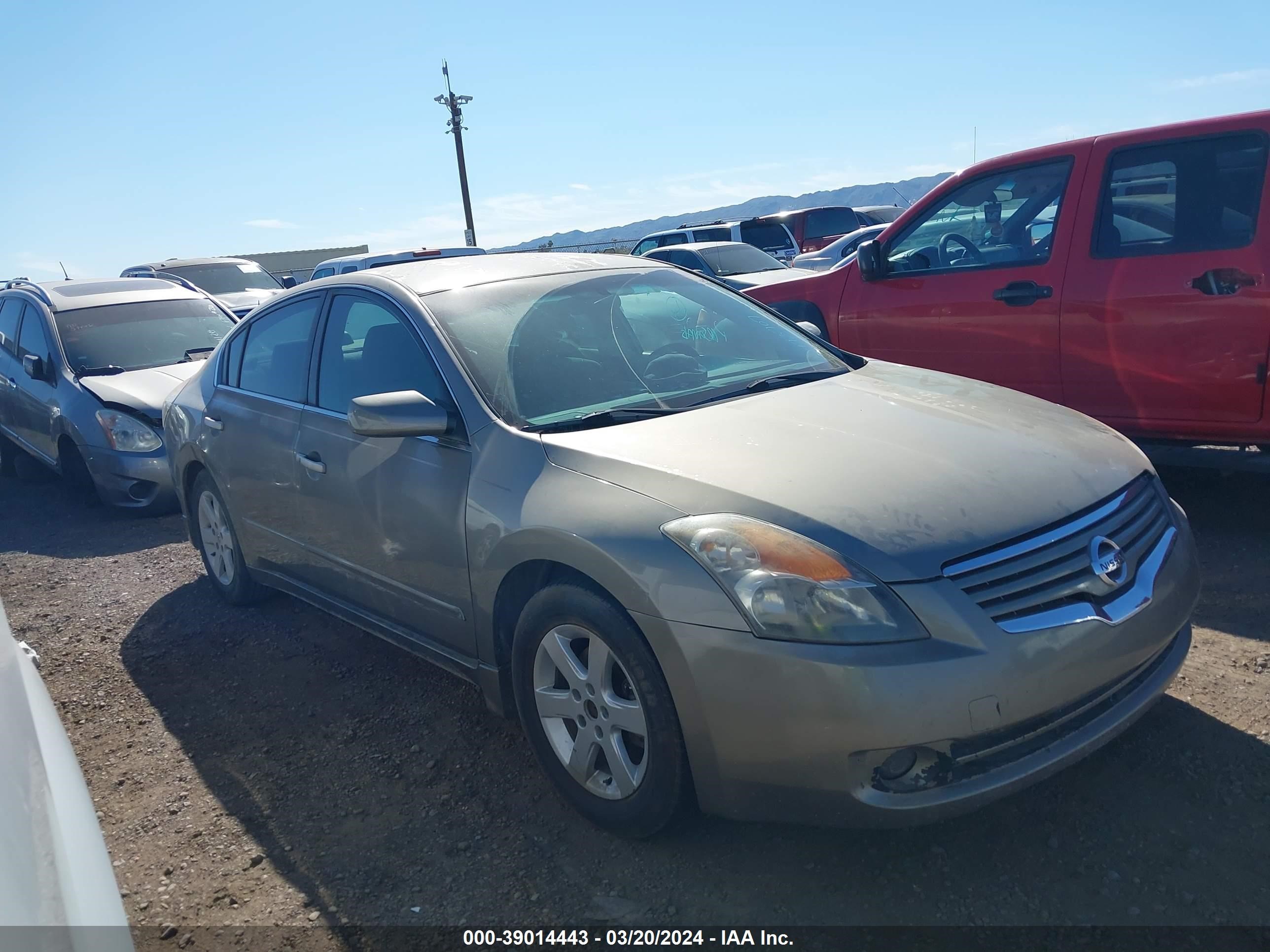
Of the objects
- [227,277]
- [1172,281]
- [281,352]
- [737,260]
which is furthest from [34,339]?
[737,260]

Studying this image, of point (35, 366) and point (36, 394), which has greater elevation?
point (35, 366)

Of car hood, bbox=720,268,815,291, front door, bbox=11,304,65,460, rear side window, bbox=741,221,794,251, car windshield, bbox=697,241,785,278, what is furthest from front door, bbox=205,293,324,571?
rear side window, bbox=741,221,794,251

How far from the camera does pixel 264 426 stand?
171 inches

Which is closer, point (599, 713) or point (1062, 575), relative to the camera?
point (1062, 575)

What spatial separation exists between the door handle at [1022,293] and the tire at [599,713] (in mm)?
3478

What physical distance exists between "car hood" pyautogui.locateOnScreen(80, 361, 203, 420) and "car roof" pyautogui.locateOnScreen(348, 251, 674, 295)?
364cm

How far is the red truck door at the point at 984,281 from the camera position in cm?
513

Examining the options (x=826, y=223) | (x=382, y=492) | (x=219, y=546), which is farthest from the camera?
(x=826, y=223)

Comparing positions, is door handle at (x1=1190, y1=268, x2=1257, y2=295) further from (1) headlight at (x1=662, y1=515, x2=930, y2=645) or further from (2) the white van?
(2) the white van

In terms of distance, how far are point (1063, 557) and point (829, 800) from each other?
2.85ft

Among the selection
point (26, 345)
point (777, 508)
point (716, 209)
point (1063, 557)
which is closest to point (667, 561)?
point (777, 508)

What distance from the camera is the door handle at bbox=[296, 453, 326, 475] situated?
387 cm

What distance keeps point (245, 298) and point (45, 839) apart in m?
14.4

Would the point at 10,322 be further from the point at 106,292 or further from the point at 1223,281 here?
the point at 1223,281
